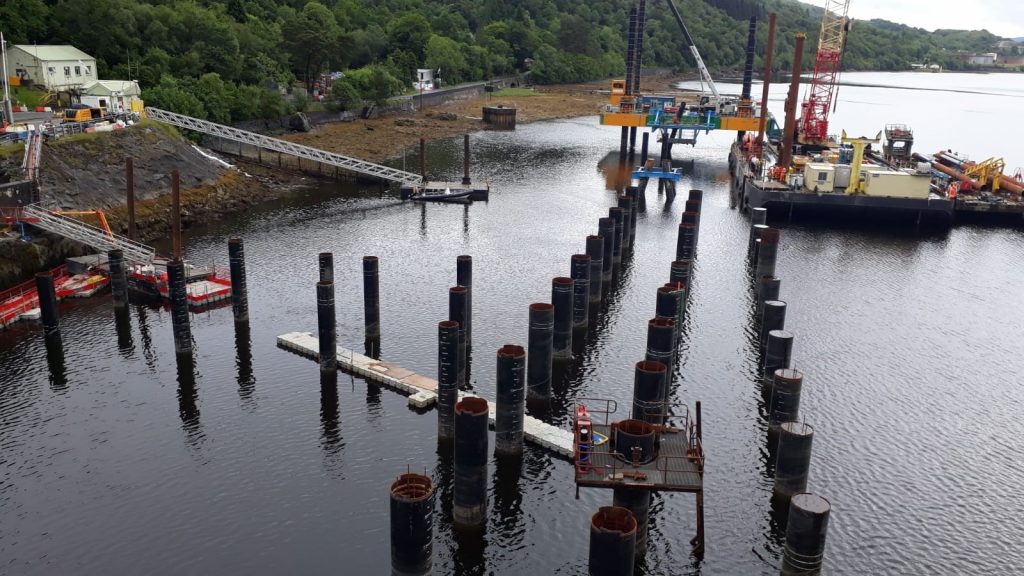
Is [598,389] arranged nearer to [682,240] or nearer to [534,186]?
[682,240]

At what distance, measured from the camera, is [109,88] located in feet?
245

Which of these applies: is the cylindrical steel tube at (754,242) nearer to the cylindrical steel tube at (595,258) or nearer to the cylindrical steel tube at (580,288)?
the cylindrical steel tube at (595,258)

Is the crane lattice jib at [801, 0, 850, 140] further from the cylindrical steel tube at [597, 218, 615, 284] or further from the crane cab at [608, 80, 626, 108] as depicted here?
the cylindrical steel tube at [597, 218, 615, 284]

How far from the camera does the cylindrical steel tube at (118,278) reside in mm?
43906

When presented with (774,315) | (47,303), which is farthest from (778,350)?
(47,303)

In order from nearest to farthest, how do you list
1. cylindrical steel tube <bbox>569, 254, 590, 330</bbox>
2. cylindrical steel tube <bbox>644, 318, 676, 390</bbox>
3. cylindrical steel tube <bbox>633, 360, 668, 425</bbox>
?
1. cylindrical steel tube <bbox>633, 360, 668, 425</bbox>
2. cylindrical steel tube <bbox>644, 318, 676, 390</bbox>
3. cylindrical steel tube <bbox>569, 254, 590, 330</bbox>

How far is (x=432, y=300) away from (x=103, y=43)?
226 feet

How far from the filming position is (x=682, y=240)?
175 feet

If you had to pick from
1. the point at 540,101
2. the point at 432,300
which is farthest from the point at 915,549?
the point at 540,101

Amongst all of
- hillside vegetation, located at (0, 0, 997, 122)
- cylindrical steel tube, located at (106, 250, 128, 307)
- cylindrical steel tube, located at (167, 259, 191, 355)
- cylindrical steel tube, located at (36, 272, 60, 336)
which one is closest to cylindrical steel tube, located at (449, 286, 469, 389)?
cylindrical steel tube, located at (167, 259, 191, 355)

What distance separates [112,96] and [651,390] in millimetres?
64633

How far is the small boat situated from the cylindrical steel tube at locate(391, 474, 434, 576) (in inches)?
2200

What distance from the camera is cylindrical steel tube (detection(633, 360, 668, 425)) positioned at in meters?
28.6

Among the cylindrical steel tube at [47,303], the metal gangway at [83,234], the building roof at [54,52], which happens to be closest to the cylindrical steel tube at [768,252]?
the metal gangway at [83,234]
